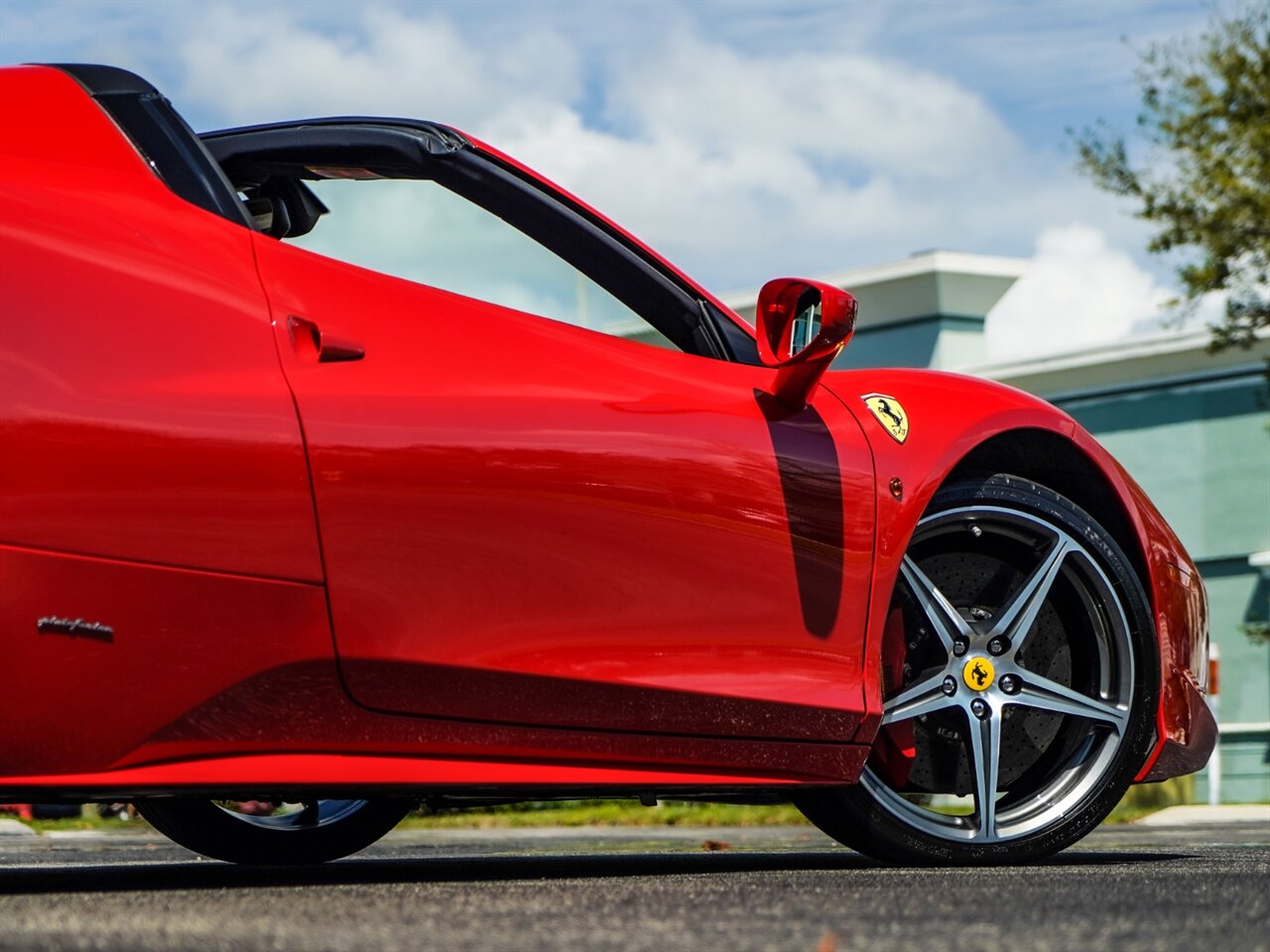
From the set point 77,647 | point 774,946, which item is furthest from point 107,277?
Answer: point 774,946

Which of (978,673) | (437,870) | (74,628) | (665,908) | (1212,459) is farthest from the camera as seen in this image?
(1212,459)

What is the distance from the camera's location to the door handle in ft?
10.3

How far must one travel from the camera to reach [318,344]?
10.3 ft

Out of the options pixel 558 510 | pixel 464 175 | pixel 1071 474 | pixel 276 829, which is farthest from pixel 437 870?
pixel 1071 474

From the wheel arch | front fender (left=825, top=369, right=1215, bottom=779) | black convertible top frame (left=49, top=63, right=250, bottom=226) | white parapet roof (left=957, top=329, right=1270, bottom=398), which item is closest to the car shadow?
front fender (left=825, top=369, right=1215, bottom=779)

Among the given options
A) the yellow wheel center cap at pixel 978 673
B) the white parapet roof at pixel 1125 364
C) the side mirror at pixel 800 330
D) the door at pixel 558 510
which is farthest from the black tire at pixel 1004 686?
the white parapet roof at pixel 1125 364

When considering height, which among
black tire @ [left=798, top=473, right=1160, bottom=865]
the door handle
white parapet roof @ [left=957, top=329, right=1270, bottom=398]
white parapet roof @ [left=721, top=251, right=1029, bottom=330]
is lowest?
black tire @ [left=798, top=473, right=1160, bottom=865]

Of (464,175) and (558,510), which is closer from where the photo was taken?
(558,510)

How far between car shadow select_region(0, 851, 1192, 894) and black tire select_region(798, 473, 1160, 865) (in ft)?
0.35

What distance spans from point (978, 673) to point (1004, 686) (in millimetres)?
63

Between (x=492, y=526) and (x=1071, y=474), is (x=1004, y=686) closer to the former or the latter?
(x=1071, y=474)

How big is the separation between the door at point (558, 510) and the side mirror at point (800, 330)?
0.16ft

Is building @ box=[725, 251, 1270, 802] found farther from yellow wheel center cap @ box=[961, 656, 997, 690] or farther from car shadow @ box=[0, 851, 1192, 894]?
Result: yellow wheel center cap @ box=[961, 656, 997, 690]

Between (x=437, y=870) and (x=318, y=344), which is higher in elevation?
(x=318, y=344)
